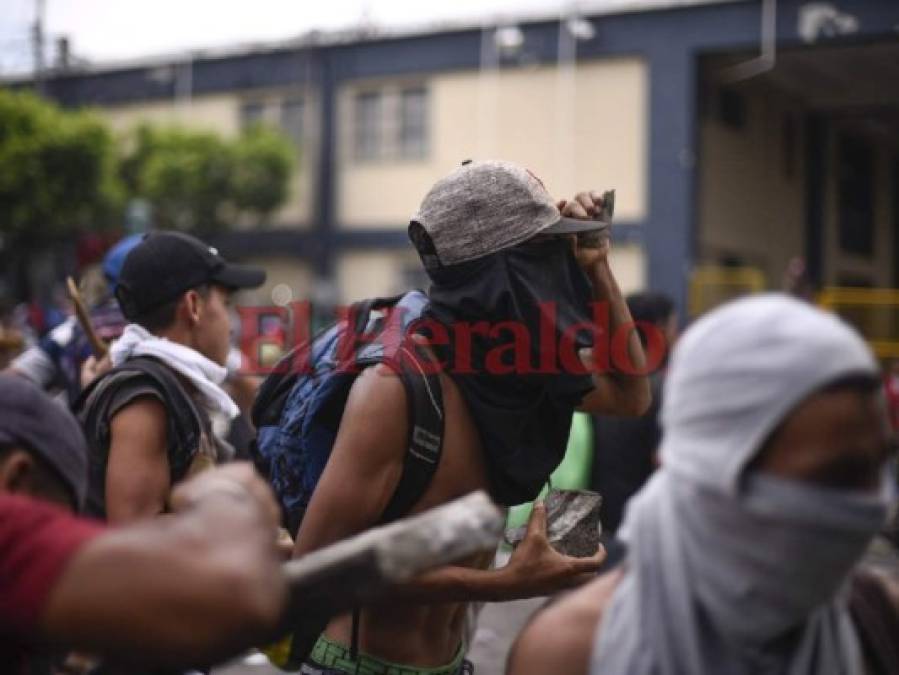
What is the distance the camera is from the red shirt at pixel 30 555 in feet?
4.83

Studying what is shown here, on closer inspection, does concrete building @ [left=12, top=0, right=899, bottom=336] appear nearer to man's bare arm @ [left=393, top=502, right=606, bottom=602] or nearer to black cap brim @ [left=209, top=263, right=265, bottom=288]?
black cap brim @ [left=209, top=263, right=265, bottom=288]

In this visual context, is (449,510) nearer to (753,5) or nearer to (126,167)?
(753,5)

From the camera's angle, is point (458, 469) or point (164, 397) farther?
point (164, 397)

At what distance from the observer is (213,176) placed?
2500 centimetres

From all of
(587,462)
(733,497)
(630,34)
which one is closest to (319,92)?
(630,34)

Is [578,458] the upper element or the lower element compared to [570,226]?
lower

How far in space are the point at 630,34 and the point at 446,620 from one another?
63.7ft

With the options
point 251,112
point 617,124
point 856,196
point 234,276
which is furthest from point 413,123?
point 234,276

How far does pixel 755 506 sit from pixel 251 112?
85.6 ft

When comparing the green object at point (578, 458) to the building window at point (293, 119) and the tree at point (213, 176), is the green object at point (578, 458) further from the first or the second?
the building window at point (293, 119)

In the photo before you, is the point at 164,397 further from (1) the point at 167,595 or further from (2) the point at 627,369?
(1) the point at 167,595

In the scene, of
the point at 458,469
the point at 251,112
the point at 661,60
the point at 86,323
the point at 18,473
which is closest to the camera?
the point at 18,473

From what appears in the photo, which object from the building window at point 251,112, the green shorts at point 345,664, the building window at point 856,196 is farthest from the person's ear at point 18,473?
the building window at point 856,196

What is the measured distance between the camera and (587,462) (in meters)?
5.93
